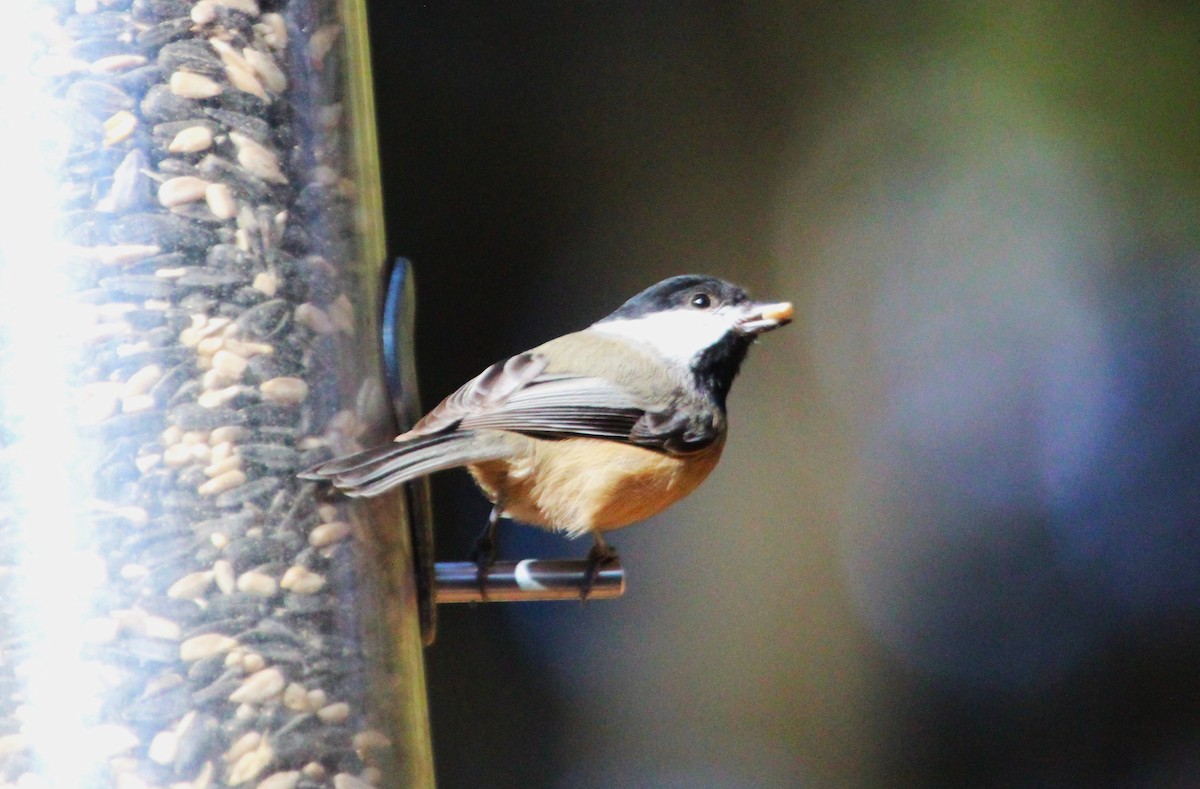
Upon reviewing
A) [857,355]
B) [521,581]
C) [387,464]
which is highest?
[857,355]

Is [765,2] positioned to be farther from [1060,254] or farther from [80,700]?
[80,700]

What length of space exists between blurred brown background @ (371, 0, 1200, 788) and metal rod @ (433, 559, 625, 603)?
5.65ft

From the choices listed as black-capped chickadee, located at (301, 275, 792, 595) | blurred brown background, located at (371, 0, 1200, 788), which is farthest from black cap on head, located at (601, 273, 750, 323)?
blurred brown background, located at (371, 0, 1200, 788)

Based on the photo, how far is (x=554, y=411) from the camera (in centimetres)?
176

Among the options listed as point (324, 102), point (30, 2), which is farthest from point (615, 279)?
point (30, 2)

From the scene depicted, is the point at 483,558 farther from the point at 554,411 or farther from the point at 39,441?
the point at 39,441

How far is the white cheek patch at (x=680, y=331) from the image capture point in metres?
2.07

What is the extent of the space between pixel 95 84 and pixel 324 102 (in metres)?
0.28

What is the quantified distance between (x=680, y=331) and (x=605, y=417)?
325mm

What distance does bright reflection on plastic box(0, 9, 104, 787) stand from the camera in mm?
1271

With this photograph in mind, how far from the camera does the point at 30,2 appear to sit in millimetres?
1336

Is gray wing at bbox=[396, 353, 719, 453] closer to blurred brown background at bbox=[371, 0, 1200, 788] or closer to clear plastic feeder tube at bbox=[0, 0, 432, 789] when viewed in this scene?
clear plastic feeder tube at bbox=[0, 0, 432, 789]

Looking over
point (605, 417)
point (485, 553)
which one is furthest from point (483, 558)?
point (605, 417)

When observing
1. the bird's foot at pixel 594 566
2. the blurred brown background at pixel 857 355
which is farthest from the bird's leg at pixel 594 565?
the blurred brown background at pixel 857 355
